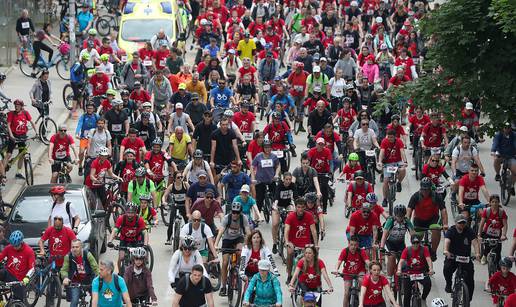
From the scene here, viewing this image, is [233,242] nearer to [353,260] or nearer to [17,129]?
[353,260]

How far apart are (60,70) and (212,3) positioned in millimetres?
6105

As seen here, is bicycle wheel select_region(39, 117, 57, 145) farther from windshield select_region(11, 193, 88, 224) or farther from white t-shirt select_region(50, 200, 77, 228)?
white t-shirt select_region(50, 200, 77, 228)

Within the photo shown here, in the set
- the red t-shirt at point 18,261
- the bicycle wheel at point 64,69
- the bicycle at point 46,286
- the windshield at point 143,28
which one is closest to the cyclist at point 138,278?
the bicycle at point 46,286

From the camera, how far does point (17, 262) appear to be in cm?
2220

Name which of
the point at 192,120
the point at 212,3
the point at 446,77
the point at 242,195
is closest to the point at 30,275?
the point at 242,195

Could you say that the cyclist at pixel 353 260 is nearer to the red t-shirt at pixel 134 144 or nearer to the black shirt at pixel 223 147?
the black shirt at pixel 223 147

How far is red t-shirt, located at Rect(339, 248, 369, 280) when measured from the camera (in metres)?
22.0

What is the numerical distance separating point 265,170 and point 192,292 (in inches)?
289

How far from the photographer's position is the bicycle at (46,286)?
2228 centimetres

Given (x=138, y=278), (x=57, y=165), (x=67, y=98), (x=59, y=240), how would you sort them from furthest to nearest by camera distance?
(x=67, y=98)
(x=57, y=165)
(x=59, y=240)
(x=138, y=278)

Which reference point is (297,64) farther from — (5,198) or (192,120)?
(5,198)

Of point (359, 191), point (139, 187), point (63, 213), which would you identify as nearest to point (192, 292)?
point (63, 213)

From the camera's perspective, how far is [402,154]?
91.9 feet

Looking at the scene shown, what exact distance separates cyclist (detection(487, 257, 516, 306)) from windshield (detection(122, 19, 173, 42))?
19225mm
